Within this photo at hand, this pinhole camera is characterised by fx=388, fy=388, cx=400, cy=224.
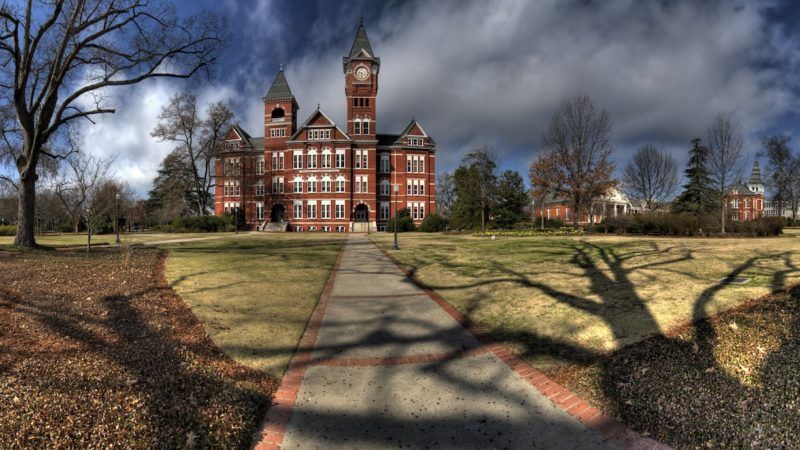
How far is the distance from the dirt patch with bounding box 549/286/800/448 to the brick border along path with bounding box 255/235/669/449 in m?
0.33

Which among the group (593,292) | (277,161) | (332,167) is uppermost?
(277,161)

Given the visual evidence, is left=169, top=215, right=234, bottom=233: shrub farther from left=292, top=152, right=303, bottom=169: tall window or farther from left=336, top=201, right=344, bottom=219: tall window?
left=336, top=201, right=344, bottom=219: tall window

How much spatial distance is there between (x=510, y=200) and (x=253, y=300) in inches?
1736

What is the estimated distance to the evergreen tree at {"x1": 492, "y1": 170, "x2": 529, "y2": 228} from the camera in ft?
153

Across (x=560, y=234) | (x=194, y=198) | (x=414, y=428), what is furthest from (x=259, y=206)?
(x=414, y=428)

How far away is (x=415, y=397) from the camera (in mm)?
4145

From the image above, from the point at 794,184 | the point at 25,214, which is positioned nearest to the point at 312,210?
the point at 25,214

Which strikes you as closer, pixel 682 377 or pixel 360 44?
pixel 682 377

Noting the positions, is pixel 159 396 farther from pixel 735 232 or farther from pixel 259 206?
pixel 259 206

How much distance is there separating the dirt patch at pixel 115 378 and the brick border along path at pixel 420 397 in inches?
19.8

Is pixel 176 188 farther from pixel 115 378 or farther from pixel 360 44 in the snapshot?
pixel 115 378

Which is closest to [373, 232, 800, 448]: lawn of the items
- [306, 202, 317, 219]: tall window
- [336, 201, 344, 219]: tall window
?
[336, 201, 344, 219]: tall window

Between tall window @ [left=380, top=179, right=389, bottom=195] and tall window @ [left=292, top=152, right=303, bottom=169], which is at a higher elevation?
tall window @ [left=292, top=152, right=303, bottom=169]

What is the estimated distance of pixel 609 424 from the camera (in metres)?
3.60
